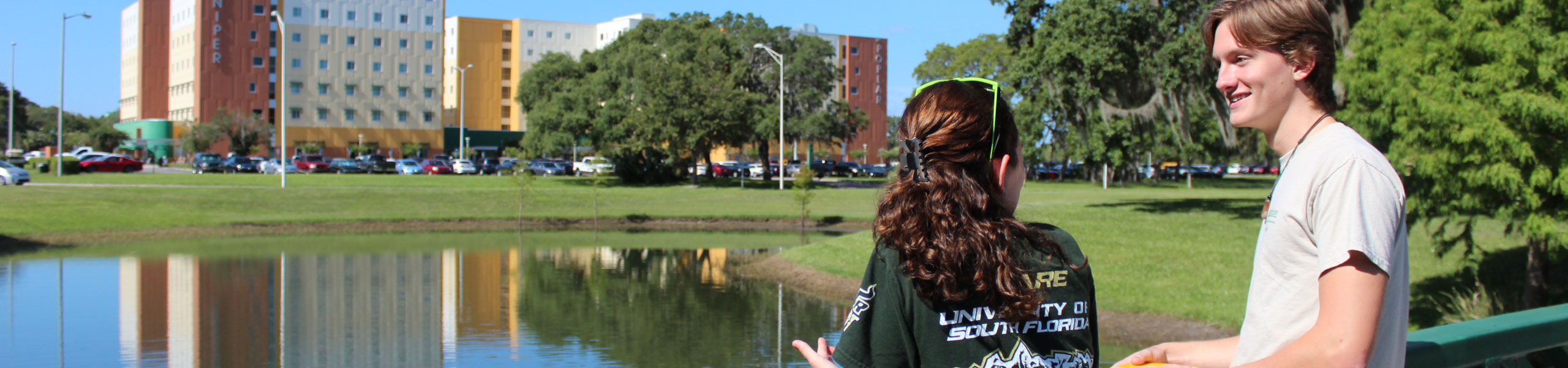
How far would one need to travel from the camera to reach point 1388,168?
176 centimetres

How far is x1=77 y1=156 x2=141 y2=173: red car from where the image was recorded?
51281 millimetres

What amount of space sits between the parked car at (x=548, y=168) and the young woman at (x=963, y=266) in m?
60.5

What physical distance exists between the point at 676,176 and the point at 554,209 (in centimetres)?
1736

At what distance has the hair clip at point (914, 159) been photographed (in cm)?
211

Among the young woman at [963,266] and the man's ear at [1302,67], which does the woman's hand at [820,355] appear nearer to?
the young woman at [963,266]

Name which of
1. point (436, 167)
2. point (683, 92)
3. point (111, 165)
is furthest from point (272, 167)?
point (683, 92)

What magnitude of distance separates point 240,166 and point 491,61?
39.4 metres

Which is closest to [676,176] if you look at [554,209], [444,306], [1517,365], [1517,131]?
[554,209]

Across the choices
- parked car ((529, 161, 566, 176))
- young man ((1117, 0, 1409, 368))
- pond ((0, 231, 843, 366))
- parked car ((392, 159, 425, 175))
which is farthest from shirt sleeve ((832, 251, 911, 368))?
parked car ((392, 159, 425, 175))

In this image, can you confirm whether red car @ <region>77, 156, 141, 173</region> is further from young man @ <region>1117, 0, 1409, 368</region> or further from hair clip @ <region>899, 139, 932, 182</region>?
young man @ <region>1117, 0, 1409, 368</region>

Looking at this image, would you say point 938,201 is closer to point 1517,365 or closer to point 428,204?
point 1517,365

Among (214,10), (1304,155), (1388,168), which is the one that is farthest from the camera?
(214,10)

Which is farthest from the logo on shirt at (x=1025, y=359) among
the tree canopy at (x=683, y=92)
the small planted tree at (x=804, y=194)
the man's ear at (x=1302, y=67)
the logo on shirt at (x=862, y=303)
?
the tree canopy at (x=683, y=92)

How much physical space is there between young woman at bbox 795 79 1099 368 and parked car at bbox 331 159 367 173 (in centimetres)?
6217
